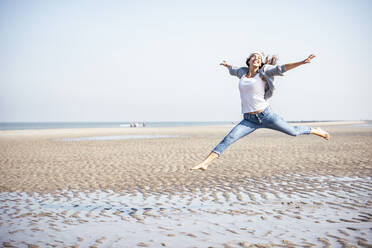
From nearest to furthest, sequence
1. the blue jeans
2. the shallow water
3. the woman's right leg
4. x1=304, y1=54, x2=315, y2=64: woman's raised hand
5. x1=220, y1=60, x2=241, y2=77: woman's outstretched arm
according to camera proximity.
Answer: the shallow water → x1=304, y1=54, x2=315, y2=64: woman's raised hand → the blue jeans → the woman's right leg → x1=220, y1=60, x2=241, y2=77: woman's outstretched arm

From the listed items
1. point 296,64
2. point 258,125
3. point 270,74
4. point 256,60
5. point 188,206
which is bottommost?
point 188,206

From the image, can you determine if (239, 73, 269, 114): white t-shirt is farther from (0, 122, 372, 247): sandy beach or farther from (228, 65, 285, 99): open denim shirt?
(0, 122, 372, 247): sandy beach

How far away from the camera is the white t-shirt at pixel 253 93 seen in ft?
19.5

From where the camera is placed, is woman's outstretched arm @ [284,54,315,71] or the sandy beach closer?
the sandy beach

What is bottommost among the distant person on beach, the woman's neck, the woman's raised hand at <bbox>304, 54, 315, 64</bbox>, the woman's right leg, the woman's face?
the woman's right leg

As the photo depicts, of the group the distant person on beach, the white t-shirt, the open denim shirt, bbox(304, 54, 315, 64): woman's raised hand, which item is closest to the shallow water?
the distant person on beach

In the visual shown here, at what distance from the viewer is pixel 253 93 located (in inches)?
235

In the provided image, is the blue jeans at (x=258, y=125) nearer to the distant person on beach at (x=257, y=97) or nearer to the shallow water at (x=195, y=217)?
the distant person on beach at (x=257, y=97)

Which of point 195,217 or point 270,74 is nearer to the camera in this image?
point 195,217

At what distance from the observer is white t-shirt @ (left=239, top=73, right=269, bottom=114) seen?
19.5ft

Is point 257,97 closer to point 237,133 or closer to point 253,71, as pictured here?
point 253,71

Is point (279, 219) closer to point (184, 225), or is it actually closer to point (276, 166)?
point (184, 225)

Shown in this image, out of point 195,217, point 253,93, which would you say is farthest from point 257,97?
point 195,217

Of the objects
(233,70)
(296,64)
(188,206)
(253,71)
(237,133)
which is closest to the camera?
(296,64)
